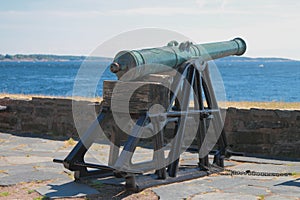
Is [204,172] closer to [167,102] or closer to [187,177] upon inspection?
[187,177]

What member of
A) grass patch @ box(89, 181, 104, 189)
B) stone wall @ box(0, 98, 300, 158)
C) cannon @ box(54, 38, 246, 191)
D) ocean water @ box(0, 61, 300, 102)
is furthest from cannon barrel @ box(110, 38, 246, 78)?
ocean water @ box(0, 61, 300, 102)

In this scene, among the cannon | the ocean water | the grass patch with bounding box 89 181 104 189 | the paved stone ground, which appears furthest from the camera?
the ocean water

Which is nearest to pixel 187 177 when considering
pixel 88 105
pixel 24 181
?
pixel 24 181

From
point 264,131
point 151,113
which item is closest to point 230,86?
point 264,131

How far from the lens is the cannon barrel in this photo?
278 inches

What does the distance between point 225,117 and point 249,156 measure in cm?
88

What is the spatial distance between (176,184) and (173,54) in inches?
69.7

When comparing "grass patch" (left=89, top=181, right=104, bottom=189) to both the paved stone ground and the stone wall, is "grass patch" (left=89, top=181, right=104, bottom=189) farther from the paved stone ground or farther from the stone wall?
the stone wall

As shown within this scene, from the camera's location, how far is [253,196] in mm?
6590

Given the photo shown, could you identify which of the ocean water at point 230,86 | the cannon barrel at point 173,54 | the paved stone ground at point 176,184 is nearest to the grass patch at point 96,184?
the paved stone ground at point 176,184

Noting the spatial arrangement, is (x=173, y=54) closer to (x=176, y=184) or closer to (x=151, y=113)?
(x=151, y=113)

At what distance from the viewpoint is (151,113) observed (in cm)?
716

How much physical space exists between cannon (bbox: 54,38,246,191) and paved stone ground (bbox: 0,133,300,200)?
279 millimetres

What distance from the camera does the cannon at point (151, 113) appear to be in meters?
7.02
